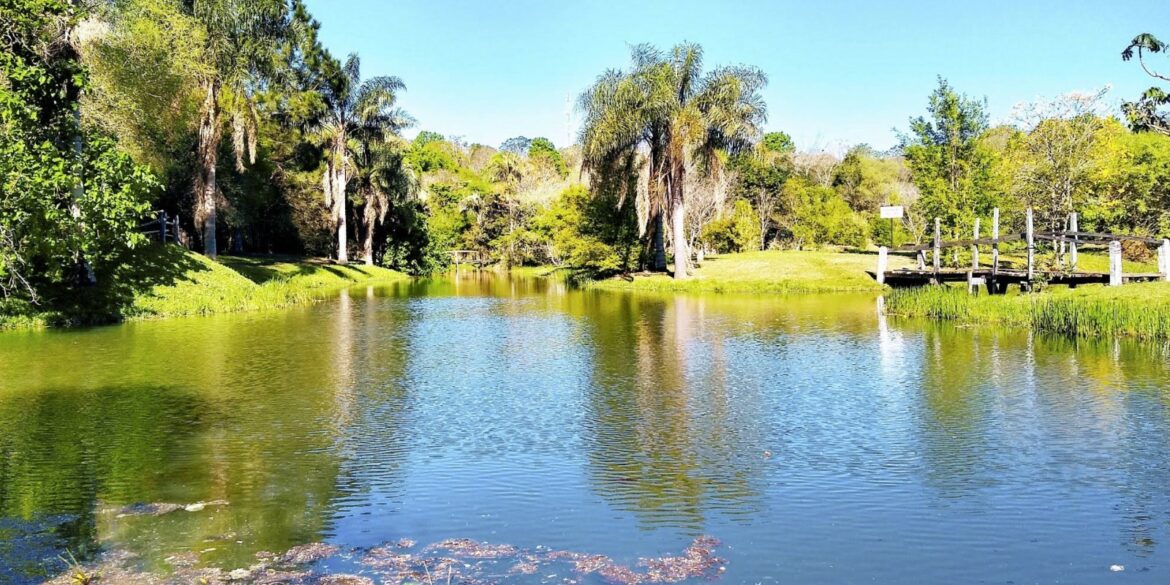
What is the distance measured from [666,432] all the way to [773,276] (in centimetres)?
3726

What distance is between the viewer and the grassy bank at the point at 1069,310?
78.6 feet

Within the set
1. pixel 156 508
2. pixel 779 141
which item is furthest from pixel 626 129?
pixel 779 141

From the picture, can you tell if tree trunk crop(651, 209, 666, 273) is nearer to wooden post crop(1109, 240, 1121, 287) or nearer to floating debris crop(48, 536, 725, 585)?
wooden post crop(1109, 240, 1121, 287)

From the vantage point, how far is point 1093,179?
54.8 m

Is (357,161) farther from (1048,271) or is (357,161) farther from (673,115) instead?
(1048,271)

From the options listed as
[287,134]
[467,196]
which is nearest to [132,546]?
[287,134]

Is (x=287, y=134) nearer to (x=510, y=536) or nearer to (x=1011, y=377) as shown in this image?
(x=1011, y=377)

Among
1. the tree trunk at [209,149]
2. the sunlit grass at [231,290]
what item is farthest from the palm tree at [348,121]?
the tree trunk at [209,149]

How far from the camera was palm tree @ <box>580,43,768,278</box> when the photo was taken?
47375mm

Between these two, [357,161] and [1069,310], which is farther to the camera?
[357,161]

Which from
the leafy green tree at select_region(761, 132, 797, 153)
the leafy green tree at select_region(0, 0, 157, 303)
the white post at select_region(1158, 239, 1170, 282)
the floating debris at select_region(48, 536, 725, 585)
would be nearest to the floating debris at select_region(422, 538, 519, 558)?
the floating debris at select_region(48, 536, 725, 585)

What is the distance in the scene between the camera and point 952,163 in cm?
5794

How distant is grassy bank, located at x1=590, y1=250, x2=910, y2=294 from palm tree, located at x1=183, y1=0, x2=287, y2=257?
22.0 metres

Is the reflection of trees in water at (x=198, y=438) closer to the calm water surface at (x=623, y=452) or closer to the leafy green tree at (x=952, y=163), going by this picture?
the calm water surface at (x=623, y=452)
